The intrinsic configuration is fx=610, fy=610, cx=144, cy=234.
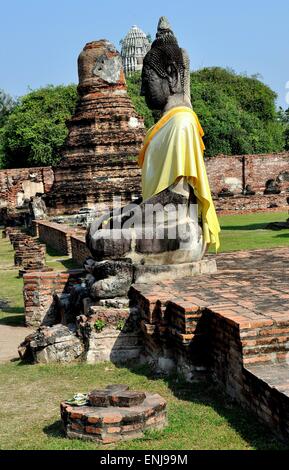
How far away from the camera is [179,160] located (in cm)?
514

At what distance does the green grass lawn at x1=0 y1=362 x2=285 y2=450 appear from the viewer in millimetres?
3137

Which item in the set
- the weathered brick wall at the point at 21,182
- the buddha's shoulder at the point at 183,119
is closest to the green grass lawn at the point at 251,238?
the buddha's shoulder at the point at 183,119

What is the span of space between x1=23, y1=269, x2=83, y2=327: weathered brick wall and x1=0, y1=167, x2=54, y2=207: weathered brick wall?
21519 mm

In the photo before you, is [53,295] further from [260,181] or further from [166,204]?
[260,181]

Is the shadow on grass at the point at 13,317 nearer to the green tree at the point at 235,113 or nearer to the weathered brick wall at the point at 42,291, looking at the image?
the weathered brick wall at the point at 42,291

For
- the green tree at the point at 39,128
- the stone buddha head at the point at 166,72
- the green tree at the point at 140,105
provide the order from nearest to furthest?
1. the stone buddha head at the point at 166,72
2. the green tree at the point at 39,128
3. the green tree at the point at 140,105

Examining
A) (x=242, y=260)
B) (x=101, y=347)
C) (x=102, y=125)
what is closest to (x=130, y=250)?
(x=101, y=347)

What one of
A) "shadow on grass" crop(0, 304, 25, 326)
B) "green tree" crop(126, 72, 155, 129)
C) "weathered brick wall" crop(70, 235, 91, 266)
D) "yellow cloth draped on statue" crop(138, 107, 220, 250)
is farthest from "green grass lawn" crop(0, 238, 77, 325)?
"green tree" crop(126, 72, 155, 129)

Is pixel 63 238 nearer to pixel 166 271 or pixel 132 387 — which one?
pixel 166 271

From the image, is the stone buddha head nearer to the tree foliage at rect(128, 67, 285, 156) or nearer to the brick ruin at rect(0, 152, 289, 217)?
the brick ruin at rect(0, 152, 289, 217)

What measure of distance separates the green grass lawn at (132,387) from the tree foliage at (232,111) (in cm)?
2880

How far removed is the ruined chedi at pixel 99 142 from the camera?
1719 centimetres

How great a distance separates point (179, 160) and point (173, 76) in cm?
96

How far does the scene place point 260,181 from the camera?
28953 millimetres
